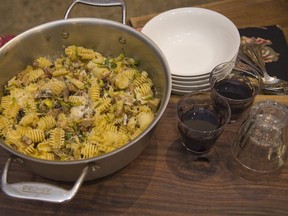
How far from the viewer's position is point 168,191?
2.49 feet

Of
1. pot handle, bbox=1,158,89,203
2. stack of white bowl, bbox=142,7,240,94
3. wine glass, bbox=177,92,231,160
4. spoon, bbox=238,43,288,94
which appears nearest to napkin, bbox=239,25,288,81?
spoon, bbox=238,43,288,94

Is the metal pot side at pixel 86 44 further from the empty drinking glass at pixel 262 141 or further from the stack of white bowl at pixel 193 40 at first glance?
the empty drinking glass at pixel 262 141

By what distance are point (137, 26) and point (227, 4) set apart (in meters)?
0.32

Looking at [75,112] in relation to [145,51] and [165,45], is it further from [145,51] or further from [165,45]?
[165,45]

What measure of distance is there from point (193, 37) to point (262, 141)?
39 cm

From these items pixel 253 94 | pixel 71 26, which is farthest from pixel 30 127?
pixel 253 94

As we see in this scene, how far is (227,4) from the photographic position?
1199mm

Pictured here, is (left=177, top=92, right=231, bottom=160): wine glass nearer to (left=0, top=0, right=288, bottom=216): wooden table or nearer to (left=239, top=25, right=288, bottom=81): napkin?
(left=0, top=0, right=288, bottom=216): wooden table

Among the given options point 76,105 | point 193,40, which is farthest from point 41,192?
point 193,40

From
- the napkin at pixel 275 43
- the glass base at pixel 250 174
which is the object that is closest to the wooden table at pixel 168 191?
the glass base at pixel 250 174

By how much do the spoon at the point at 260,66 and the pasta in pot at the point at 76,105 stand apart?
0.32 m

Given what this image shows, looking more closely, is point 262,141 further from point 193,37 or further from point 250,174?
point 193,37

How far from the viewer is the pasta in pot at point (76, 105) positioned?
752 mm

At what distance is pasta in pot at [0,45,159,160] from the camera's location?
2.47ft
